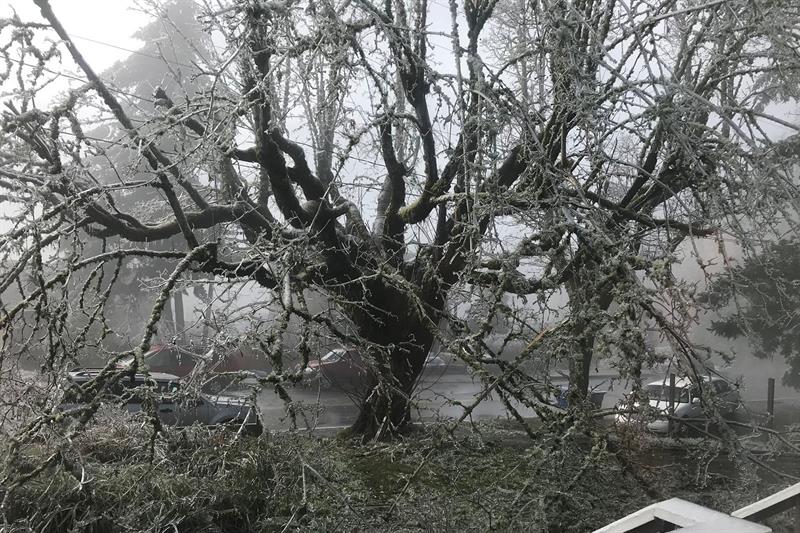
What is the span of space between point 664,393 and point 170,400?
3604 millimetres

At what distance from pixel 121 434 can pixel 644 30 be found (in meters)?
5.61

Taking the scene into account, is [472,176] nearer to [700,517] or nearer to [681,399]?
[681,399]

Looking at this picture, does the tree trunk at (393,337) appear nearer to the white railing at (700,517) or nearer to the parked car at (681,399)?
the parked car at (681,399)

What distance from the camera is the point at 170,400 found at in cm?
489

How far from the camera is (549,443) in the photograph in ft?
14.1

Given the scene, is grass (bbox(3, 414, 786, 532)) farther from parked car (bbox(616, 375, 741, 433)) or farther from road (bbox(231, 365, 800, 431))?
road (bbox(231, 365, 800, 431))

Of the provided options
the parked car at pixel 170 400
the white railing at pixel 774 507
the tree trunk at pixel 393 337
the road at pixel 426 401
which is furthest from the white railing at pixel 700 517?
the tree trunk at pixel 393 337

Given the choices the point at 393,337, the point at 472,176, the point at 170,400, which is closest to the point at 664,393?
the point at 472,176

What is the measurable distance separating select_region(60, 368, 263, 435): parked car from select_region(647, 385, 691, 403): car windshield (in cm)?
258

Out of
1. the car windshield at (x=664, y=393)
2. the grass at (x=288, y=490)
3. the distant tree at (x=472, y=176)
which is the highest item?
the distant tree at (x=472, y=176)

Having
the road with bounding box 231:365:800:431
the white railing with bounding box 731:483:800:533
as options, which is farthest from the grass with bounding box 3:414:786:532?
the white railing with bounding box 731:483:800:533

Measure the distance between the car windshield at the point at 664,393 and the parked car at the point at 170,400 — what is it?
2.58 meters

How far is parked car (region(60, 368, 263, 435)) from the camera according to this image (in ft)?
13.7

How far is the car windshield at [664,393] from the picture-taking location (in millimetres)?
4008
